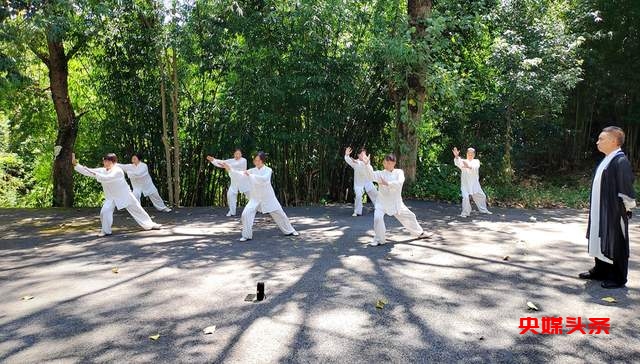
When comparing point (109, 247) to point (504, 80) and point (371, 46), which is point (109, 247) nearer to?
point (371, 46)

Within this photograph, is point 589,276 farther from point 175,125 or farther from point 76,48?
point 76,48

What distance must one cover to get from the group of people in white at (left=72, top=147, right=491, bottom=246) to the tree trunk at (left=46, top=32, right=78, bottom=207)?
8.48 feet

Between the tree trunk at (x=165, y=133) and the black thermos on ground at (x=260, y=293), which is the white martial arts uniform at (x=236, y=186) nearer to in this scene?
the tree trunk at (x=165, y=133)

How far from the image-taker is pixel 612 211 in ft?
14.5

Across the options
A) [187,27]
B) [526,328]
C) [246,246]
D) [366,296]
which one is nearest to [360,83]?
[187,27]

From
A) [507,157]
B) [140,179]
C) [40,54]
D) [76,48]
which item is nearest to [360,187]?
[140,179]

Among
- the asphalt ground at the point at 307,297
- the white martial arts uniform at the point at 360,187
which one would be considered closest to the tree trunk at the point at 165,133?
the asphalt ground at the point at 307,297

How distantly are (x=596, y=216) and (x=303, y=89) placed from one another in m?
7.23

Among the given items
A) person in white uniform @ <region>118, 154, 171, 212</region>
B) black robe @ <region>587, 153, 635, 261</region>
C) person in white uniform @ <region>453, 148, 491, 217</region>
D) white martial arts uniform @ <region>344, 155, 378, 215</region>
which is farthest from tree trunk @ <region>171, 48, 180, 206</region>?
Result: black robe @ <region>587, 153, 635, 261</region>

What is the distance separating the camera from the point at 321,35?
11.0 meters

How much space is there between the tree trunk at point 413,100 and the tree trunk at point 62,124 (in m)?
7.79

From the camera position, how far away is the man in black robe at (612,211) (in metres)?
4.39

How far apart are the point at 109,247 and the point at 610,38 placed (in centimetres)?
1435

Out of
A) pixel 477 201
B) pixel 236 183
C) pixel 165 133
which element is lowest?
pixel 477 201
